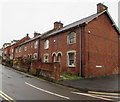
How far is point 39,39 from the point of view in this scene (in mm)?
25875

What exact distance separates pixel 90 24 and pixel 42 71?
929 cm

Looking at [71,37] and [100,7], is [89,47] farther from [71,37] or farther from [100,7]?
[100,7]

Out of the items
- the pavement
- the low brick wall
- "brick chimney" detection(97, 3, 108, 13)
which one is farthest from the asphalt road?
"brick chimney" detection(97, 3, 108, 13)

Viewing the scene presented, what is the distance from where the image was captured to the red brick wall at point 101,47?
50.7 ft

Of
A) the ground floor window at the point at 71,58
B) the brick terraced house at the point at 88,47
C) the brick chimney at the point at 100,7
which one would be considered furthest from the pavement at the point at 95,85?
the brick chimney at the point at 100,7

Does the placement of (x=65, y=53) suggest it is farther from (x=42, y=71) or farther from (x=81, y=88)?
(x=81, y=88)

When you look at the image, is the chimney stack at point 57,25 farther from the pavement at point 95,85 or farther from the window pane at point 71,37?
the pavement at point 95,85

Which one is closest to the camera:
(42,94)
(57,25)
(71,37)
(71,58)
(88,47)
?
(42,94)

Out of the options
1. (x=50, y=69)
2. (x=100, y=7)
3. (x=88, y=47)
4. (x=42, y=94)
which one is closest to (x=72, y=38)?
(x=88, y=47)

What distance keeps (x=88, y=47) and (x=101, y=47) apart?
11.4ft

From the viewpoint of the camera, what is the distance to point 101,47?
58.1 ft

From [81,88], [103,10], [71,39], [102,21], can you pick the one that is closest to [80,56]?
[71,39]

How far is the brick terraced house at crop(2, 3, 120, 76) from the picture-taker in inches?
598

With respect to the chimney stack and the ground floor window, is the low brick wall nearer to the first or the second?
the ground floor window
